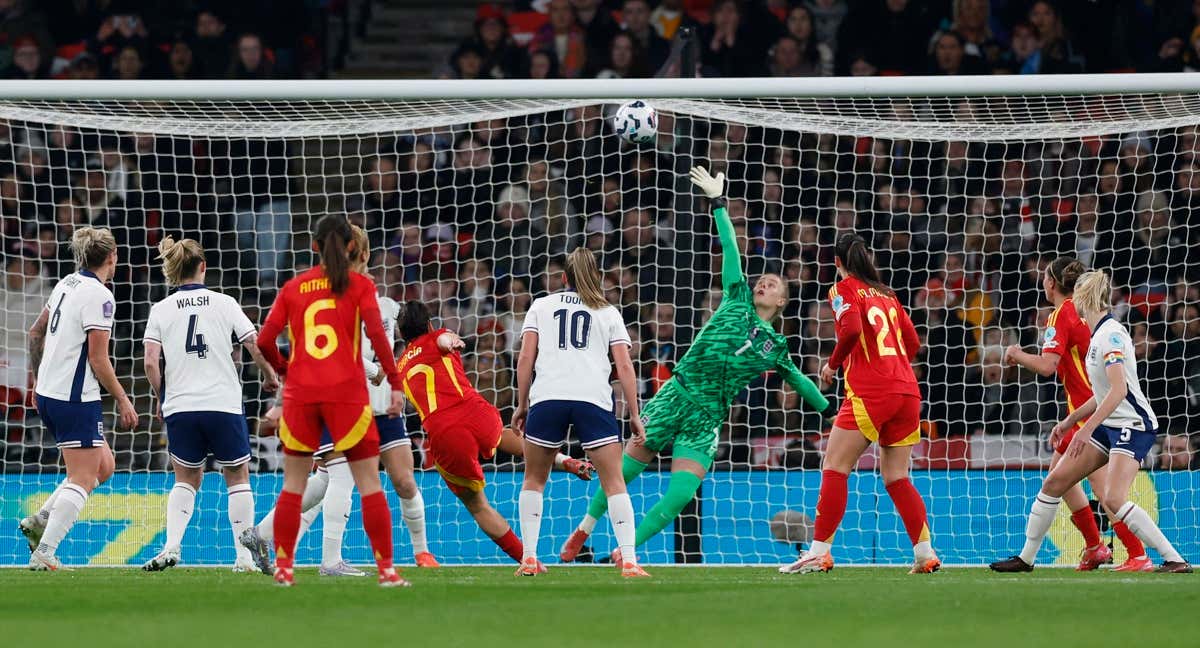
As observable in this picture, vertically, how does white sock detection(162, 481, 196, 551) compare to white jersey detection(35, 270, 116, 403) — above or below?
below

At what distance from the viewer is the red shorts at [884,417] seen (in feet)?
28.2

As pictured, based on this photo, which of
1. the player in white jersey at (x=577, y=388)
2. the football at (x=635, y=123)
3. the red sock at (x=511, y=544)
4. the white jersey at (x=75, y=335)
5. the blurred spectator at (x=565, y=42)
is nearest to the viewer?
the player in white jersey at (x=577, y=388)

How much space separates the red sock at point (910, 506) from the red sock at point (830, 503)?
0.28m

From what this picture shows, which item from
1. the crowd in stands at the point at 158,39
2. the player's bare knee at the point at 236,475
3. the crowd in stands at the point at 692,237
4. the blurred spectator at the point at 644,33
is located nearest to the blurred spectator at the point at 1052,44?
the crowd in stands at the point at 692,237

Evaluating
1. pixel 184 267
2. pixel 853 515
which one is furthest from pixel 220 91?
pixel 853 515

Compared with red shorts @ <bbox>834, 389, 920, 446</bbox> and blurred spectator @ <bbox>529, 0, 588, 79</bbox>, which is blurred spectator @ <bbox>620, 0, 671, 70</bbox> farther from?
red shorts @ <bbox>834, 389, 920, 446</bbox>

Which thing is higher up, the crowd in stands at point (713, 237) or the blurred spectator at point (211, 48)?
the blurred spectator at point (211, 48)

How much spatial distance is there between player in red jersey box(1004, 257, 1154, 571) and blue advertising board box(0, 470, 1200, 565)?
55.9 inches

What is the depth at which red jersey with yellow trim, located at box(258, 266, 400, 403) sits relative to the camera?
23.0 feet

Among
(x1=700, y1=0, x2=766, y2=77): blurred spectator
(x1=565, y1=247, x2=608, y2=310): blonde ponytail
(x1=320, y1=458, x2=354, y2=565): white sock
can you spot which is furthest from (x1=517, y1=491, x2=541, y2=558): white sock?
(x1=700, y1=0, x2=766, y2=77): blurred spectator

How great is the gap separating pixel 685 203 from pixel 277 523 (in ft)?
17.1

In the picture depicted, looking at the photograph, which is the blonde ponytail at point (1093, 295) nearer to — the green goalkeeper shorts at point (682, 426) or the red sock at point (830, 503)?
the red sock at point (830, 503)

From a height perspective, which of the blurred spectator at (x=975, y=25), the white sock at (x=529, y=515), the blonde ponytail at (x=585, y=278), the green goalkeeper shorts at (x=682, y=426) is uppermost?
the blurred spectator at (x=975, y=25)

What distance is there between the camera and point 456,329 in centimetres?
1275
